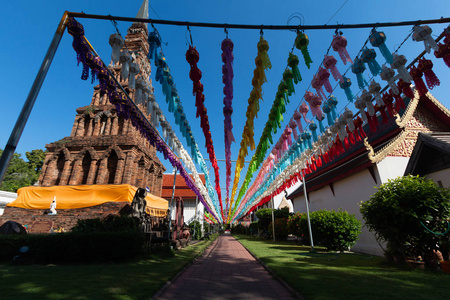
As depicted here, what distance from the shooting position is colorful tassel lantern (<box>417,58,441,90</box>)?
429 centimetres

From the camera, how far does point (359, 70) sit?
4.49 metres

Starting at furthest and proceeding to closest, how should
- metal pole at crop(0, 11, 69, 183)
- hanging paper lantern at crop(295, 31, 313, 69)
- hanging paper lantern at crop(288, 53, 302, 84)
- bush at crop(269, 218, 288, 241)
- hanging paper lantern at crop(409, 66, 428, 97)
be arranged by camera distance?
bush at crop(269, 218, 288, 241)
hanging paper lantern at crop(288, 53, 302, 84)
hanging paper lantern at crop(409, 66, 428, 97)
hanging paper lantern at crop(295, 31, 313, 69)
metal pole at crop(0, 11, 69, 183)

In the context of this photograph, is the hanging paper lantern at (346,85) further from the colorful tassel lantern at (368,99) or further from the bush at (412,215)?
the bush at (412,215)

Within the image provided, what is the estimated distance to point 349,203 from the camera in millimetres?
12023

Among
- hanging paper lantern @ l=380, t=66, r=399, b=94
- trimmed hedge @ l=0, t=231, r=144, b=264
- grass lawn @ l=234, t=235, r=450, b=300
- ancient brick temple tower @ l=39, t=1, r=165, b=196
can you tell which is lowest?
grass lawn @ l=234, t=235, r=450, b=300

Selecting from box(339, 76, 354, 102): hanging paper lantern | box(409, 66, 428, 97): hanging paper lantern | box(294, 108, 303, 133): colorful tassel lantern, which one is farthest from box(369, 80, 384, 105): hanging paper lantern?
box(294, 108, 303, 133): colorful tassel lantern

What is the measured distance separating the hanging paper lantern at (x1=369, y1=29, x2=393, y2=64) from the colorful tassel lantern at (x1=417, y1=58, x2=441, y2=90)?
0.93 metres

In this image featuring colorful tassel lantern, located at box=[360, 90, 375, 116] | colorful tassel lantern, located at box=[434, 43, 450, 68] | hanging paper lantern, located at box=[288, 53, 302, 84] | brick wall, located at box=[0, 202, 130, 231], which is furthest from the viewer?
brick wall, located at box=[0, 202, 130, 231]

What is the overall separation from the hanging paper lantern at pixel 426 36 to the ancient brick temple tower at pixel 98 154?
15199mm

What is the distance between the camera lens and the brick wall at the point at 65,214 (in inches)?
489

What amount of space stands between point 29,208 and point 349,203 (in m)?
19.7

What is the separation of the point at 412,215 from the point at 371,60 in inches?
177

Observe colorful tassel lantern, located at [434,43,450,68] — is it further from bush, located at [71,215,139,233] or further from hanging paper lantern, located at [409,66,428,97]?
bush, located at [71,215,139,233]

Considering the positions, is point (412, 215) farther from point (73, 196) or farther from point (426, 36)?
point (73, 196)
